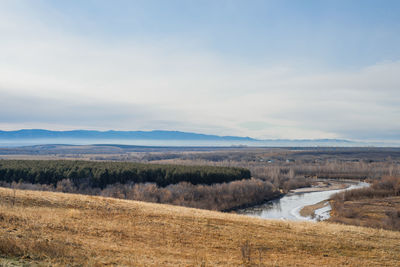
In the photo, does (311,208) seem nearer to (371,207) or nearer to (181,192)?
(371,207)

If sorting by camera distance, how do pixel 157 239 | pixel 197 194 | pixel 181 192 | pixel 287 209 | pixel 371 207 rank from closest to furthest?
pixel 157 239, pixel 371 207, pixel 287 209, pixel 181 192, pixel 197 194

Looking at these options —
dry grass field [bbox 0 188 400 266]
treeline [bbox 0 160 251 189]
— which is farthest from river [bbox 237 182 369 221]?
dry grass field [bbox 0 188 400 266]

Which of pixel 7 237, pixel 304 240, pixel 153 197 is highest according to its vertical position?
pixel 7 237

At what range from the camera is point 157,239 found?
689 inches

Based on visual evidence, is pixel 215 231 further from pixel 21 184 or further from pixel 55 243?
pixel 21 184

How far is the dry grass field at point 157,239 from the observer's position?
1322 cm

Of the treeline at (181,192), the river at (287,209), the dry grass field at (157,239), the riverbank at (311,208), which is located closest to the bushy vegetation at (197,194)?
the treeline at (181,192)

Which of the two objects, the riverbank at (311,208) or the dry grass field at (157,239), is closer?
the dry grass field at (157,239)

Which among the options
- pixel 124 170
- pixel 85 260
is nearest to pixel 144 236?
pixel 85 260

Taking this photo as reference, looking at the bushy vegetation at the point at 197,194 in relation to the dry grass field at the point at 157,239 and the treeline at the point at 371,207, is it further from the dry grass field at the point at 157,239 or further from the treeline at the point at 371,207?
the dry grass field at the point at 157,239

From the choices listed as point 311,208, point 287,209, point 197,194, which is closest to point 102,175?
point 197,194

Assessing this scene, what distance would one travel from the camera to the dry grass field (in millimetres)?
13217

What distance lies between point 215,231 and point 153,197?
47.9 metres

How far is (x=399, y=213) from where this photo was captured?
52844mm
